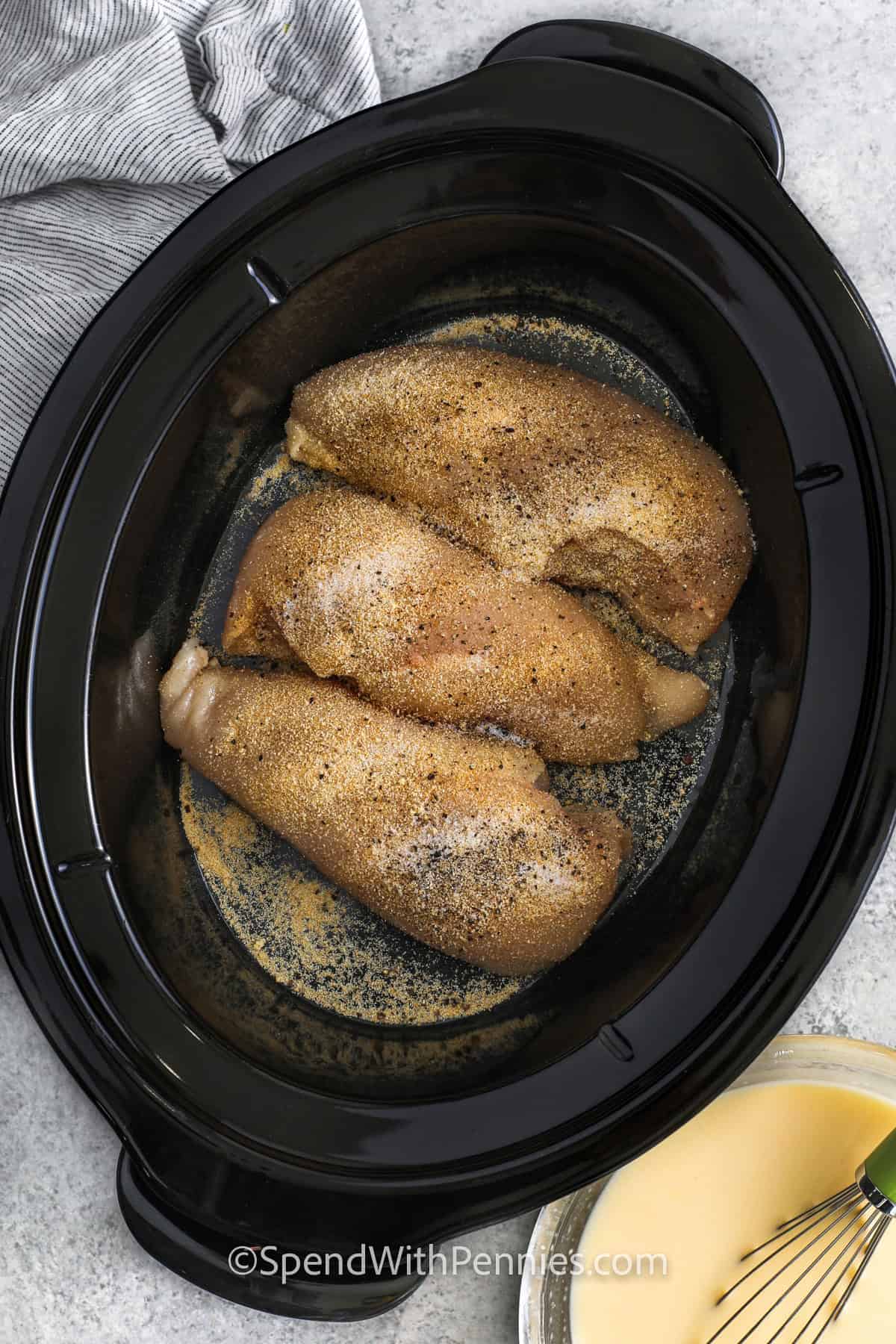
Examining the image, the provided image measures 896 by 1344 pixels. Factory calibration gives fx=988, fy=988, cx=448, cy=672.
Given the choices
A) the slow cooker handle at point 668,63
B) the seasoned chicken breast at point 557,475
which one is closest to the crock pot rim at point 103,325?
the slow cooker handle at point 668,63

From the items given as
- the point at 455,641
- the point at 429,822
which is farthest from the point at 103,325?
the point at 429,822

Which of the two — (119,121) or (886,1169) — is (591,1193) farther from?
(119,121)

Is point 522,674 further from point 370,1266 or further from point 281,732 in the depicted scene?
point 370,1266

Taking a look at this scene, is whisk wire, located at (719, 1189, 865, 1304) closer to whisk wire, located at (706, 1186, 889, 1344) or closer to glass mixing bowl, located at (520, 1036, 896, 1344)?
whisk wire, located at (706, 1186, 889, 1344)

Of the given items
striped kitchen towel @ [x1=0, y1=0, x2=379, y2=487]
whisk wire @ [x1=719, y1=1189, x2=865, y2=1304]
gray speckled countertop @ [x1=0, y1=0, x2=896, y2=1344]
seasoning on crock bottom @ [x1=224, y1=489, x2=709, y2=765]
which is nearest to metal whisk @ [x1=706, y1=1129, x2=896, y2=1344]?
whisk wire @ [x1=719, y1=1189, x2=865, y2=1304]

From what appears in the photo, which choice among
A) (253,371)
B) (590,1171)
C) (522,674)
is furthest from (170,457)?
(590,1171)

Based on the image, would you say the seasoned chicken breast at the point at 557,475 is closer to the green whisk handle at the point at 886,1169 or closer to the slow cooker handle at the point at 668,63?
the slow cooker handle at the point at 668,63
